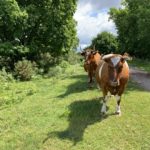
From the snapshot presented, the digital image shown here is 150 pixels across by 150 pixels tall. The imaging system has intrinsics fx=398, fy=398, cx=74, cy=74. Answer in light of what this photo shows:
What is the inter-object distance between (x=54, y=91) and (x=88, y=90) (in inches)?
95.8

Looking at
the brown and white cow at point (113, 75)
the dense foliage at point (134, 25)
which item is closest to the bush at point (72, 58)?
the dense foliage at point (134, 25)

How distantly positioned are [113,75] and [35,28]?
22.1 meters

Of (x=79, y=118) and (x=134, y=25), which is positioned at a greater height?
(x=134, y=25)

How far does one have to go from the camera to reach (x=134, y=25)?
53781 mm

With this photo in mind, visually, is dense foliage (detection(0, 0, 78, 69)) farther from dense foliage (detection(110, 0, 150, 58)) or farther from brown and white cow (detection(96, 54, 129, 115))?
brown and white cow (detection(96, 54, 129, 115))

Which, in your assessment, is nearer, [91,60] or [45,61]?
[91,60]

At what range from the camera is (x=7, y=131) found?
1423 centimetres

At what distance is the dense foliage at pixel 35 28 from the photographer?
31656 millimetres

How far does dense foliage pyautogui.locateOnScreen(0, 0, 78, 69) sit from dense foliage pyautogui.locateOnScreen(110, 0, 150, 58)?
20.3 feet

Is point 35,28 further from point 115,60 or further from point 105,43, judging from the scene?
point 105,43

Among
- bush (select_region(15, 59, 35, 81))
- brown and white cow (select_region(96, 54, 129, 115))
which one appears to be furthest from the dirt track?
bush (select_region(15, 59, 35, 81))

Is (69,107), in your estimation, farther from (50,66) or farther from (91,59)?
(50,66)

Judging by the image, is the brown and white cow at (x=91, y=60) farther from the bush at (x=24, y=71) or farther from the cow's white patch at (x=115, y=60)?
the bush at (x=24, y=71)

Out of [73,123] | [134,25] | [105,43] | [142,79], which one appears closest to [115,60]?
[73,123]
